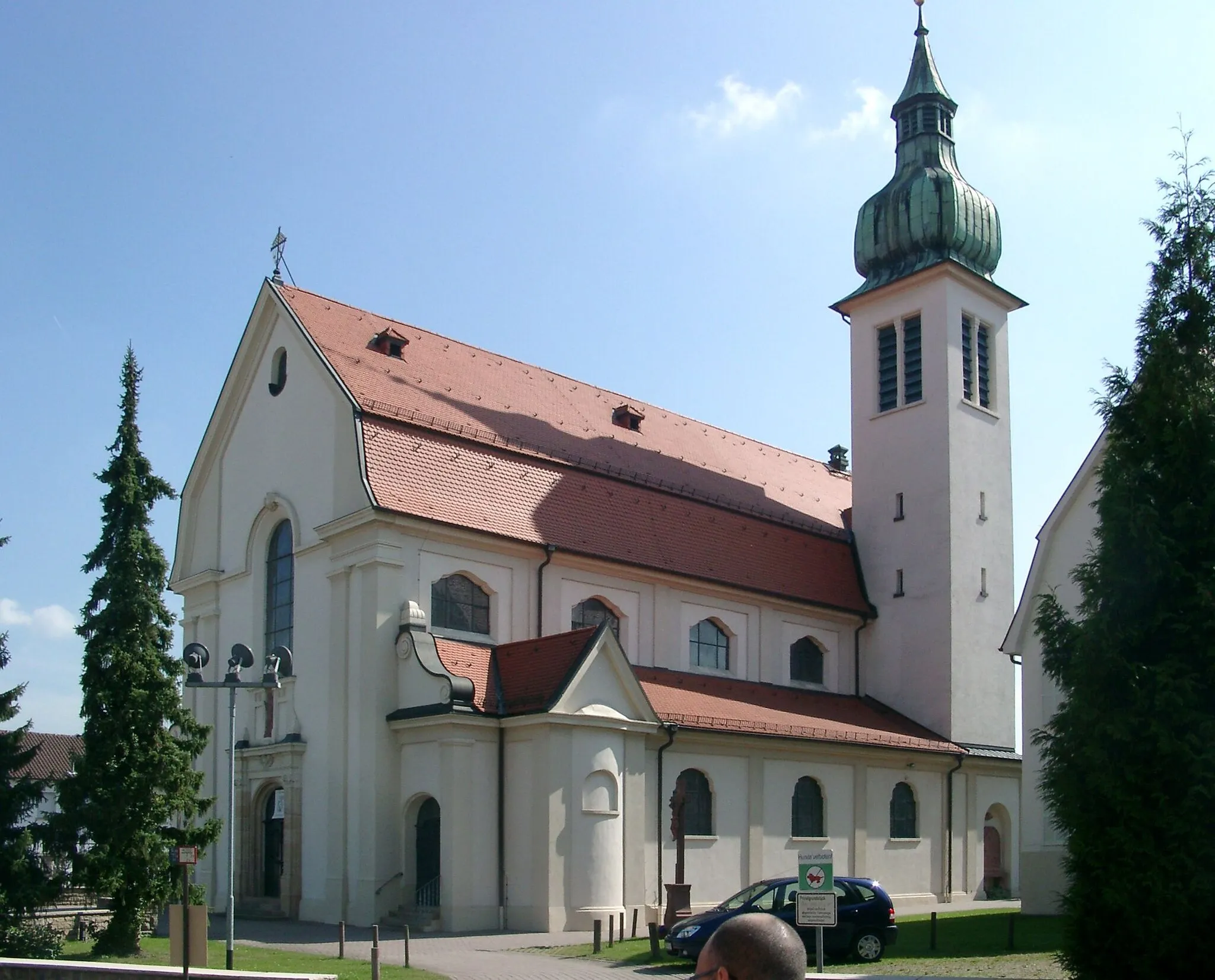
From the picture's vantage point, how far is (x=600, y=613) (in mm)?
30672

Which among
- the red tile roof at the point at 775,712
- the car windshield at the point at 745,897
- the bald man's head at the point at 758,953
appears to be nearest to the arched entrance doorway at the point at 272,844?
the red tile roof at the point at 775,712

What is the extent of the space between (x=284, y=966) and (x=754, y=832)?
13065mm

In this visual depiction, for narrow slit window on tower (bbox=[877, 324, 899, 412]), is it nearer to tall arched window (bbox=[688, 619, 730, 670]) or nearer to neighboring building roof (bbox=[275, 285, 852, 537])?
neighboring building roof (bbox=[275, 285, 852, 537])

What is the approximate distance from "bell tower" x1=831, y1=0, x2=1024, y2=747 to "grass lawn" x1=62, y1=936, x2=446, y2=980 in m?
19.6

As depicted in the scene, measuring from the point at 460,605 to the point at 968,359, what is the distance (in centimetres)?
1747

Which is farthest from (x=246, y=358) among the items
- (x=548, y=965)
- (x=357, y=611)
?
(x=548, y=965)

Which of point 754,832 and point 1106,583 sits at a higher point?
point 1106,583

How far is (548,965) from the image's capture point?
19609mm

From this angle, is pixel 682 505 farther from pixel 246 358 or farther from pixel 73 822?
pixel 73 822

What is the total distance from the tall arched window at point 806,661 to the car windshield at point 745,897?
1399 centimetres

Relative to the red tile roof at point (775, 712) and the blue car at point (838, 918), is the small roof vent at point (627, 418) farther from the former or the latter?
the blue car at point (838, 918)

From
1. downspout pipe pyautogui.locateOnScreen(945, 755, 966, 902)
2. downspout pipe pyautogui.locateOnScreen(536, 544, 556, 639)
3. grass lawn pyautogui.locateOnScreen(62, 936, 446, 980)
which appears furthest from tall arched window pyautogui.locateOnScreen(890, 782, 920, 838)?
grass lawn pyautogui.locateOnScreen(62, 936, 446, 980)

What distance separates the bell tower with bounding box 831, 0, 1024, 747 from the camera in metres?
36.3

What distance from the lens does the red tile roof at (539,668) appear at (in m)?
25.3
